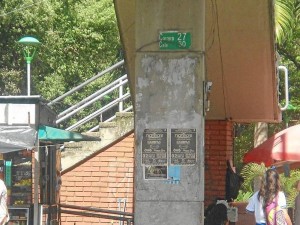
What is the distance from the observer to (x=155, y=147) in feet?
32.9

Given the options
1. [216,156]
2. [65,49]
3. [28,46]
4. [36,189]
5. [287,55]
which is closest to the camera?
[36,189]

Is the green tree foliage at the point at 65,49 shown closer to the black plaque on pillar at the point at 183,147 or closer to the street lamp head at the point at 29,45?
the street lamp head at the point at 29,45

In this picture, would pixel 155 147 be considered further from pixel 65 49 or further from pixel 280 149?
pixel 65 49

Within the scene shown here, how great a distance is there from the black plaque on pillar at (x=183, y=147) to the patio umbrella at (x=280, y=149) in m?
4.16

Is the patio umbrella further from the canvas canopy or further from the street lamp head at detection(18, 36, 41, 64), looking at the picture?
the street lamp head at detection(18, 36, 41, 64)

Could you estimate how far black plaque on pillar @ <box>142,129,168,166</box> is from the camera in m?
9.95

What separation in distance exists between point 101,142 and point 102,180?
0.74 metres

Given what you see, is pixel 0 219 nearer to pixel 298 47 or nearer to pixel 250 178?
pixel 250 178

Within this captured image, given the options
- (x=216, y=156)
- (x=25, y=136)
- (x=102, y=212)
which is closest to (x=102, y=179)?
(x=216, y=156)

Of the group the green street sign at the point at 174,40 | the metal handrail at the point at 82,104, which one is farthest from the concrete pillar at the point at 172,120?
the metal handrail at the point at 82,104

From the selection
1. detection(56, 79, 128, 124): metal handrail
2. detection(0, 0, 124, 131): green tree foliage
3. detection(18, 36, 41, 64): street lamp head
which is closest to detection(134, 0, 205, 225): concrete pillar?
detection(56, 79, 128, 124): metal handrail

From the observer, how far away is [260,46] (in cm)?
1356

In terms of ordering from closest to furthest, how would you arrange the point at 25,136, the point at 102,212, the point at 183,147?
1. the point at 183,147
2. the point at 25,136
3. the point at 102,212

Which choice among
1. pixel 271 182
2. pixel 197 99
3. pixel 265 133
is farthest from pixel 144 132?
pixel 265 133
